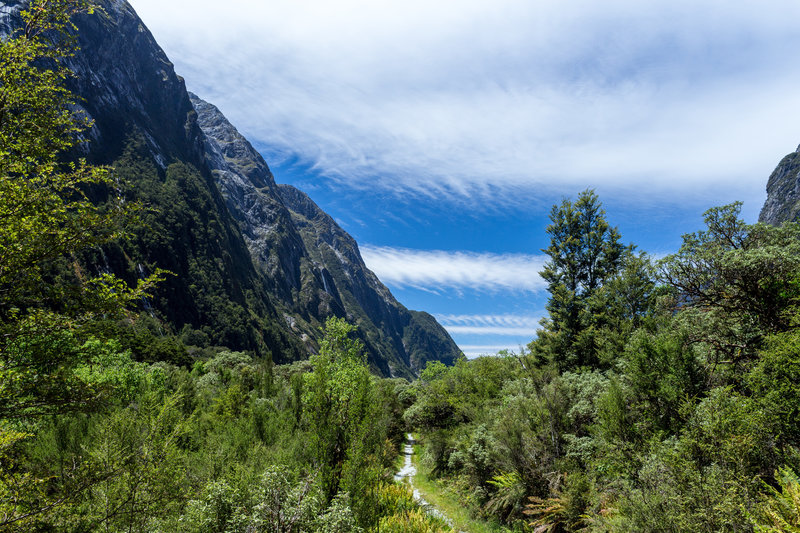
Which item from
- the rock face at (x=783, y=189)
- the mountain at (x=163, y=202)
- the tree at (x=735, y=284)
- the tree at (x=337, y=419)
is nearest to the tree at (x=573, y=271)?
the tree at (x=735, y=284)

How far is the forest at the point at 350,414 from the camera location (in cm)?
567

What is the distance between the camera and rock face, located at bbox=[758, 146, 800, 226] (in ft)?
395

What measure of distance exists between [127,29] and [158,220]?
363ft

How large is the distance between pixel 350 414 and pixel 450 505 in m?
9.96

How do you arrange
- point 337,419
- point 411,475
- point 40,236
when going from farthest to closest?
point 411,475, point 337,419, point 40,236

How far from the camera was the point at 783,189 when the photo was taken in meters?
130

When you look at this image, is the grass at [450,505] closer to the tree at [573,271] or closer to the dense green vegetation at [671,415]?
the dense green vegetation at [671,415]

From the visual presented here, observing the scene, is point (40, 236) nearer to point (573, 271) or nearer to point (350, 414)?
point (350, 414)

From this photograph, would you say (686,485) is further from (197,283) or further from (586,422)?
(197,283)

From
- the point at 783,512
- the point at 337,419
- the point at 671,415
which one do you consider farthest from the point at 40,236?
the point at 671,415

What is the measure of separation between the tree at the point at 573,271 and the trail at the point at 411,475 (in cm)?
1174

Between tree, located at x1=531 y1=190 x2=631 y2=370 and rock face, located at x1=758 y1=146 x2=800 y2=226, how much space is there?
137310 mm

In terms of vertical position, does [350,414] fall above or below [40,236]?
below

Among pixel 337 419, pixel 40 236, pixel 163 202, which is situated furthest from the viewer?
pixel 163 202
